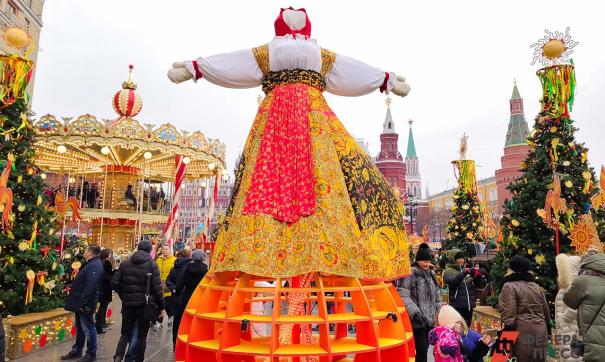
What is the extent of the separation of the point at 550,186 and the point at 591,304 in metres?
4.53

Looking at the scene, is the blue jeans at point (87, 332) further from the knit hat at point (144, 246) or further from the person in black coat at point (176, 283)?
the knit hat at point (144, 246)

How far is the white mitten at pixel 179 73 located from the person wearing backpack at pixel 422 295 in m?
2.69

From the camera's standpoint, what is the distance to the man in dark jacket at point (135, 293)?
5000mm

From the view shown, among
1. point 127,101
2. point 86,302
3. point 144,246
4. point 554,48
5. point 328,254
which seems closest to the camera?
point 328,254

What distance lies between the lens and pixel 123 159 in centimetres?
1697

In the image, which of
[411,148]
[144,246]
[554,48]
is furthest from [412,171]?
[144,246]

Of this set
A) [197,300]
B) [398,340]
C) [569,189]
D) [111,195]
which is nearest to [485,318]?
[569,189]

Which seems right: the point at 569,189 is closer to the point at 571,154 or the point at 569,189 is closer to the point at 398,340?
the point at 571,154

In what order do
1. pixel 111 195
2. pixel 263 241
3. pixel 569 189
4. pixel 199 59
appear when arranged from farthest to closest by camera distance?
pixel 111 195 → pixel 569 189 → pixel 199 59 → pixel 263 241

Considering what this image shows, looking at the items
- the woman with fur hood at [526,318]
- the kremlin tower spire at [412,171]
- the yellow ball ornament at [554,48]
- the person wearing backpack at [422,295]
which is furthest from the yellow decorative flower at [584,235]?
the kremlin tower spire at [412,171]

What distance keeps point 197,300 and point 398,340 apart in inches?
58.9

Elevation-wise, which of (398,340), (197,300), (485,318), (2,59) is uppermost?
(2,59)

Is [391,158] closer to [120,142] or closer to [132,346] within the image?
[120,142]

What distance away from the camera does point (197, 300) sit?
3.29 m
